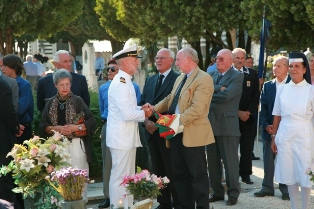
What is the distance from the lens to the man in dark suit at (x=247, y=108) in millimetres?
12125

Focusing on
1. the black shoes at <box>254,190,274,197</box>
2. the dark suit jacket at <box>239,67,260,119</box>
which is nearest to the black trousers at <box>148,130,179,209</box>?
the black shoes at <box>254,190,274,197</box>

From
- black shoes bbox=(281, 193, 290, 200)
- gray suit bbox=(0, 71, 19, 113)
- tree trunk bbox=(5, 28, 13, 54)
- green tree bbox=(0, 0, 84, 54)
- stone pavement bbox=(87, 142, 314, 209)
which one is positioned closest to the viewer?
gray suit bbox=(0, 71, 19, 113)

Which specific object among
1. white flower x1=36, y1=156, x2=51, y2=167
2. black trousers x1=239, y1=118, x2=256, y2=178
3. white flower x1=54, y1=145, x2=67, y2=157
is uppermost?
white flower x1=54, y1=145, x2=67, y2=157

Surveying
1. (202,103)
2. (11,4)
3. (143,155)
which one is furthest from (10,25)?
(202,103)

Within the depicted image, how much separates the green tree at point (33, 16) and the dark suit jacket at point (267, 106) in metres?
14.8

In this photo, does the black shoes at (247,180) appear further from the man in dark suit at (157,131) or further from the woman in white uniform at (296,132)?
the woman in white uniform at (296,132)

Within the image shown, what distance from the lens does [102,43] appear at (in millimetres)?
62562

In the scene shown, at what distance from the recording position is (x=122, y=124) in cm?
913

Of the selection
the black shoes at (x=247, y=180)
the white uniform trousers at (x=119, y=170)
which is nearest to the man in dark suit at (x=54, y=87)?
the white uniform trousers at (x=119, y=170)

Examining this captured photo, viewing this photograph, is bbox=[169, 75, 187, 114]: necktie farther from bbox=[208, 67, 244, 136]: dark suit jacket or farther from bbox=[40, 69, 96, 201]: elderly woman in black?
bbox=[40, 69, 96, 201]: elderly woman in black

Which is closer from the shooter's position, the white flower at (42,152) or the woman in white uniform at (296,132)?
the white flower at (42,152)

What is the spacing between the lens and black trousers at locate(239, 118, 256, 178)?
12.2 metres

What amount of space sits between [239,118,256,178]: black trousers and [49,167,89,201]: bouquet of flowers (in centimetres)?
502

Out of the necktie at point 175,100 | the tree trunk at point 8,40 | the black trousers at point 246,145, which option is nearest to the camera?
the necktie at point 175,100
